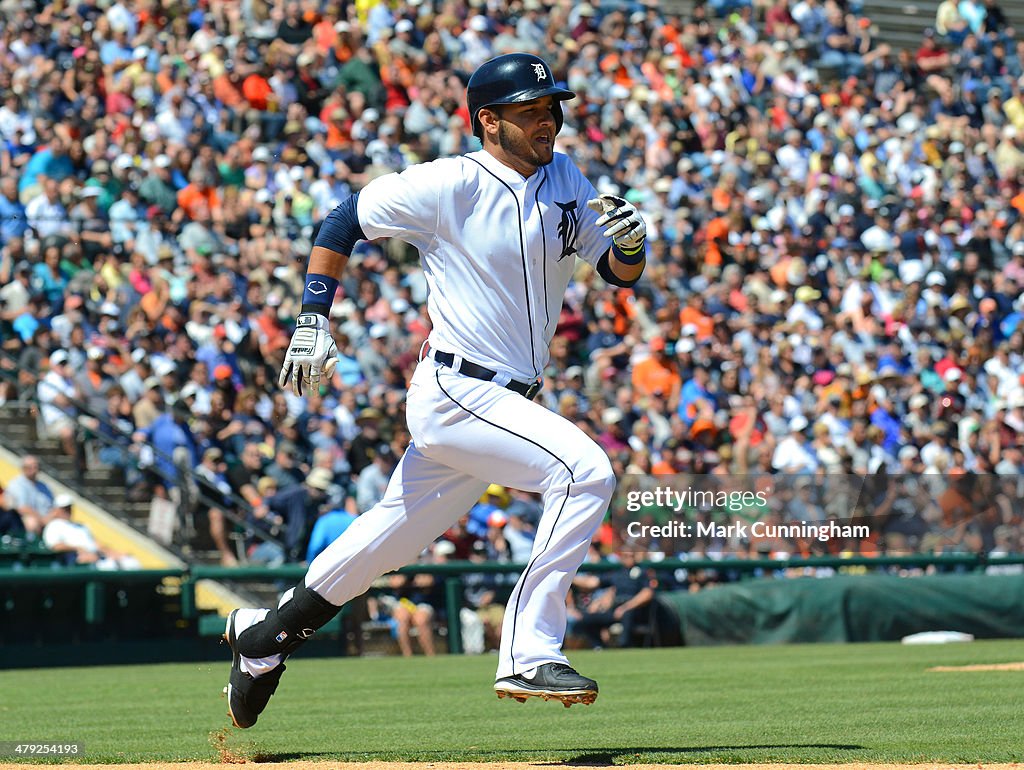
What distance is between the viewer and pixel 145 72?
18.4 metres

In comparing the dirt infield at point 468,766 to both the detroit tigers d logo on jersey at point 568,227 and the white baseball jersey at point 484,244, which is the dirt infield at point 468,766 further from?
the detroit tigers d logo on jersey at point 568,227

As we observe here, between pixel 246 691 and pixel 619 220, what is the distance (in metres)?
2.25

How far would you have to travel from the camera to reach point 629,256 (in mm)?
6238

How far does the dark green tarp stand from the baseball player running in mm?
9209

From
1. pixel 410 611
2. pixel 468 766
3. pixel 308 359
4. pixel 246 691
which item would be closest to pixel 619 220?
pixel 308 359

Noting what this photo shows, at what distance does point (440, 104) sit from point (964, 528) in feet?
25.7

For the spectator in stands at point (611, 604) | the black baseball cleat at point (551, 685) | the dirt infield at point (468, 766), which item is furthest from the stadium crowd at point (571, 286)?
the black baseball cleat at point (551, 685)

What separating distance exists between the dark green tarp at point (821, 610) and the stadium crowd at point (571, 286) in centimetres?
81

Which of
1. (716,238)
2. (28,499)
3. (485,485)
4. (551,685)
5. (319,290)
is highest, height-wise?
(319,290)

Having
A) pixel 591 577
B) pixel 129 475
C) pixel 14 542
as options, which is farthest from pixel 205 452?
pixel 591 577

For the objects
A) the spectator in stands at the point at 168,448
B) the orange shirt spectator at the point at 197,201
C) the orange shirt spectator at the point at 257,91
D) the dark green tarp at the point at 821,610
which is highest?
the orange shirt spectator at the point at 257,91

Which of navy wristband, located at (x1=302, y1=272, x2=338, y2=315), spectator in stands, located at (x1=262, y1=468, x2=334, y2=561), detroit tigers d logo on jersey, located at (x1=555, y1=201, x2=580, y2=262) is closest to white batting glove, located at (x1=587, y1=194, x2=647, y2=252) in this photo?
detroit tigers d logo on jersey, located at (x1=555, y1=201, x2=580, y2=262)

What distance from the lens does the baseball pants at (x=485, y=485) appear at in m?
5.83

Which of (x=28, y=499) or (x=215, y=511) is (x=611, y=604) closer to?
(x=215, y=511)
